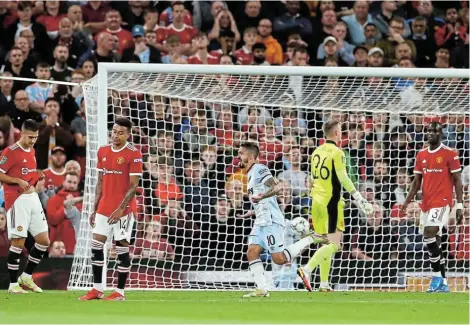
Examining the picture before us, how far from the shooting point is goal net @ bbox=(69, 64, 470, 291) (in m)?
16.0

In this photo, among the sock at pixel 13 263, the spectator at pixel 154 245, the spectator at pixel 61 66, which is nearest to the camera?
the sock at pixel 13 263

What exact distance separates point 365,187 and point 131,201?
5586mm

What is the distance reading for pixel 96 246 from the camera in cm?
1253

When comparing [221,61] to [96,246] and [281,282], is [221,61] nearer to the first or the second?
[281,282]

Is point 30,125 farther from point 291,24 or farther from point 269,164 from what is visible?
point 291,24

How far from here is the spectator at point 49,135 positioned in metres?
16.7

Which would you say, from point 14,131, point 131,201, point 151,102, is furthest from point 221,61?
point 131,201

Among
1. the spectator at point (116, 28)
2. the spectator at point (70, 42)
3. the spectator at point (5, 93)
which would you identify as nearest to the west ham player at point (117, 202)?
the spectator at point (5, 93)

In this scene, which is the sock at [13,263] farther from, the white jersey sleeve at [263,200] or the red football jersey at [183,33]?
the red football jersey at [183,33]

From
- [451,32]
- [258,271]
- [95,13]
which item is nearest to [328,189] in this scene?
[258,271]

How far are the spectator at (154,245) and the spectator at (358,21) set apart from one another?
251 inches

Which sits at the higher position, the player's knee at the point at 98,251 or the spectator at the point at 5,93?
the spectator at the point at 5,93

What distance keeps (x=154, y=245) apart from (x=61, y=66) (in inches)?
146

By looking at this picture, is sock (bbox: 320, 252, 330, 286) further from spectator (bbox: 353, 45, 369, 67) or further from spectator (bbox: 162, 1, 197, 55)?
spectator (bbox: 162, 1, 197, 55)
